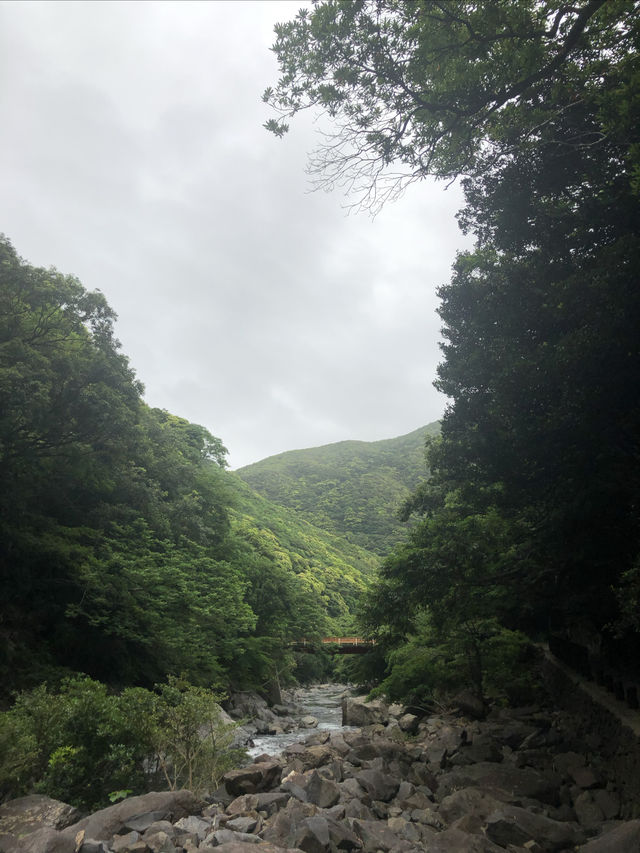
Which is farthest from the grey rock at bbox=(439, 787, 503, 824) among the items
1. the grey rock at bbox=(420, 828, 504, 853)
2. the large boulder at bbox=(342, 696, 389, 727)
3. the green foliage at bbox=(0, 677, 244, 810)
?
the large boulder at bbox=(342, 696, 389, 727)

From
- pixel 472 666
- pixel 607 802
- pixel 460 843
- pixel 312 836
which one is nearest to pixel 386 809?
pixel 460 843

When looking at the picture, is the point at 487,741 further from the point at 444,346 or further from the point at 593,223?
the point at 593,223

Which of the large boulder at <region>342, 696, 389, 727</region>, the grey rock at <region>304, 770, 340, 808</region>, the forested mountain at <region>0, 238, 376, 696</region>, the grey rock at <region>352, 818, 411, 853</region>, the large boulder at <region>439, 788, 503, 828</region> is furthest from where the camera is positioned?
the large boulder at <region>342, 696, 389, 727</region>

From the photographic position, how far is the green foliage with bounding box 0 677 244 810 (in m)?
→ 7.92

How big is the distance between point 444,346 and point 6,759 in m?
11.6

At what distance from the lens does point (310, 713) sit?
87.4ft

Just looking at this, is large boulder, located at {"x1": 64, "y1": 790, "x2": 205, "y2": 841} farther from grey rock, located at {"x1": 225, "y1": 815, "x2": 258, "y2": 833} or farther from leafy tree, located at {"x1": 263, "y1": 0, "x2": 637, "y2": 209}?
leafy tree, located at {"x1": 263, "y1": 0, "x2": 637, "y2": 209}

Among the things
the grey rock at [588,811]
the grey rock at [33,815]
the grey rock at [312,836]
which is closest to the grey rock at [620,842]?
the grey rock at [588,811]

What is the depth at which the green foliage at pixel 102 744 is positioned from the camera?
792 cm

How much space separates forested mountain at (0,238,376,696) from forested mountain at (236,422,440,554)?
46.7m

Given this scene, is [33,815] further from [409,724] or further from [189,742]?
[409,724]

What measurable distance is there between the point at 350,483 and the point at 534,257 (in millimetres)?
93203

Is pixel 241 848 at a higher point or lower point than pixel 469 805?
higher

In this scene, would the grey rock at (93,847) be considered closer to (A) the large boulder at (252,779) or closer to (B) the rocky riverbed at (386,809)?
(B) the rocky riverbed at (386,809)
